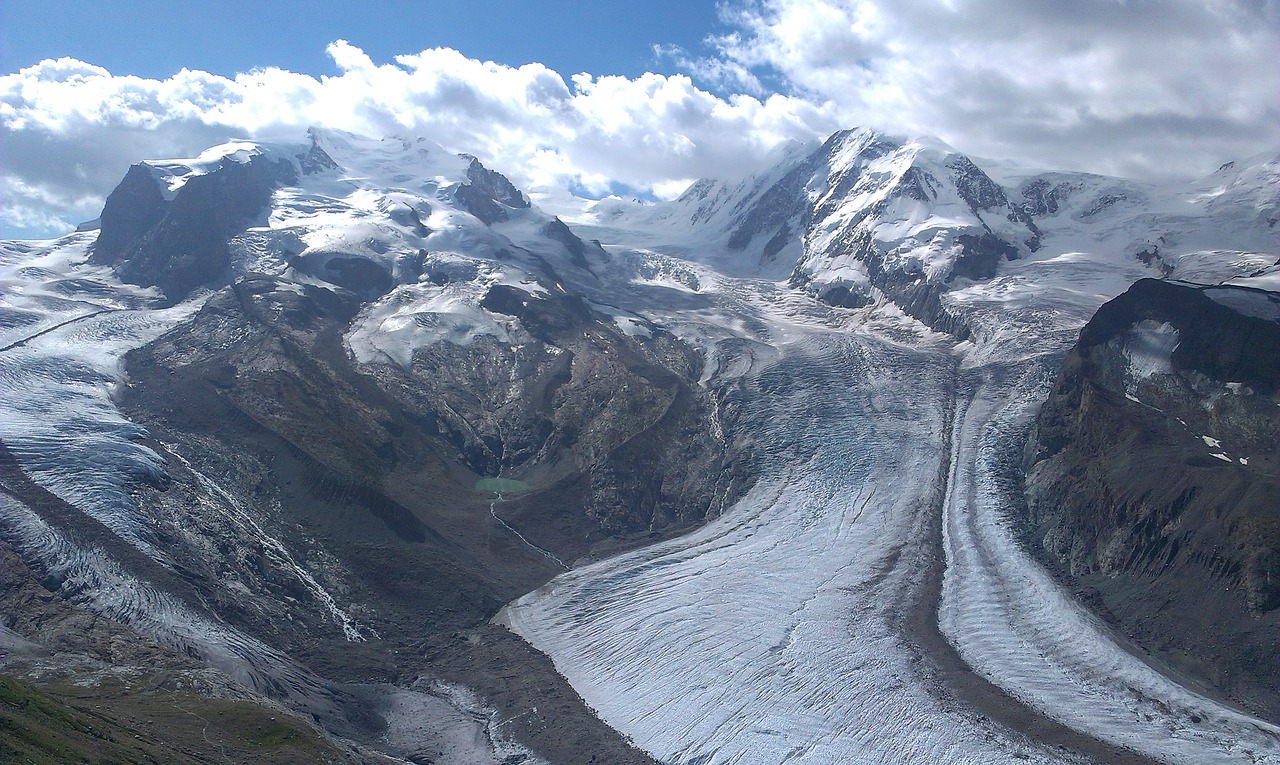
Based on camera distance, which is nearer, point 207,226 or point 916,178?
point 207,226

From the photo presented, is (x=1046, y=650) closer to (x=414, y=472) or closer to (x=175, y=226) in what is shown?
(x=414, y=472)

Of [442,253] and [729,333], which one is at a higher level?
[442,253]

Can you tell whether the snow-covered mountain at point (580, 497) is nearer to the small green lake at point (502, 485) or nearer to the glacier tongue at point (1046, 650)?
the glacier tongue at point (1046, 650)

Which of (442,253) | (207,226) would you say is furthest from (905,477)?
(207,226)

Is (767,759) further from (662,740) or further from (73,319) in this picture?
(73,319)

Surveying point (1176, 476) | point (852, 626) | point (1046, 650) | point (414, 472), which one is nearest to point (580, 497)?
point (414, 472)

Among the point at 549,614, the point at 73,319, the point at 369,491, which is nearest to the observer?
the point at 549,614

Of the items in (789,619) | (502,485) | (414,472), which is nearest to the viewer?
(789,619)

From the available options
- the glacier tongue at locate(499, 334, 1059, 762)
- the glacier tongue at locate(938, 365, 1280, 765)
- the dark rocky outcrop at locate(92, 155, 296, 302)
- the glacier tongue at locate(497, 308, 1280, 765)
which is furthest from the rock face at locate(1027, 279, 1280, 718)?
→ the dark rocky outcrop at locate(92, 155, 296, 302)
